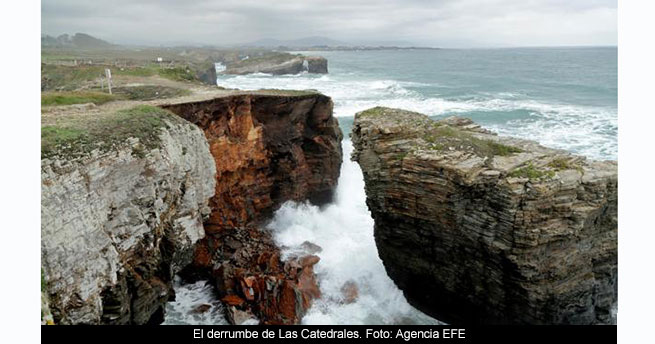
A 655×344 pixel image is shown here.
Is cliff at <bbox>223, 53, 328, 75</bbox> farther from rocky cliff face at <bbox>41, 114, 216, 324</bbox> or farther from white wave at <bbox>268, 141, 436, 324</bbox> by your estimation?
rocky cliff face at <bbox>41, 114, 216, 324</bbox>

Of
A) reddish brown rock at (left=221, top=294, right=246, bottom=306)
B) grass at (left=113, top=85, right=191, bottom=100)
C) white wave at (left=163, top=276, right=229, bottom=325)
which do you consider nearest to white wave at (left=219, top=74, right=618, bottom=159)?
grass at (left=113, top=85, right=191, bottom=100)

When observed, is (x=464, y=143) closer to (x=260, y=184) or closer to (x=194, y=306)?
(x=260, y=184)

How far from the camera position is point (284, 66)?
102m

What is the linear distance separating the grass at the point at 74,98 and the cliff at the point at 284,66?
80519 millimetres

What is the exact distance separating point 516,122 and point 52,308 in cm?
4345

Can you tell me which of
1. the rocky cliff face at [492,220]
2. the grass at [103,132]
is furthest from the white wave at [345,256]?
the grass at [103,132]

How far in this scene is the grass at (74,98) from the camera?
728 inches

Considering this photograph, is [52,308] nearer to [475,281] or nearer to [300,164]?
[475,281]

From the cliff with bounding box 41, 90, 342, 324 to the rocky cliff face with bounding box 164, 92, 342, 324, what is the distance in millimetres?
53

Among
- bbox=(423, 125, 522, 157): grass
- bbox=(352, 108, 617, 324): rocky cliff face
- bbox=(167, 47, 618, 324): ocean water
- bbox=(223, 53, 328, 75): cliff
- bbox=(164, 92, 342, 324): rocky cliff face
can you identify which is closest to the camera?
bbox=(352, 108, 617, 324): rocky cliff face

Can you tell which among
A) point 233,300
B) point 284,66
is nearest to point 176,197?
point 233,300

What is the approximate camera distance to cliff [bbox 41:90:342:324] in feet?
35.5

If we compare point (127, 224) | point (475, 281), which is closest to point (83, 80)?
point (127, 224)

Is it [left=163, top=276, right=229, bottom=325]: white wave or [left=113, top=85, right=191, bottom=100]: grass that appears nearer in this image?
[left=163, top=276, right=229, bottom=325]: white wave
